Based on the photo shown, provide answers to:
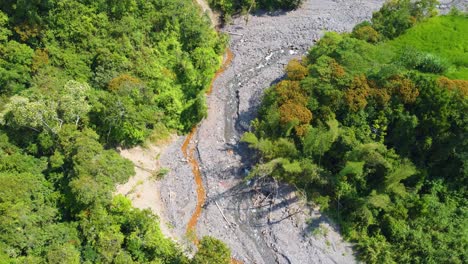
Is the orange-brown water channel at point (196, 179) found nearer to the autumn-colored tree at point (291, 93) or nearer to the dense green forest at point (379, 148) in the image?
the dense green forest at point (379, 148)

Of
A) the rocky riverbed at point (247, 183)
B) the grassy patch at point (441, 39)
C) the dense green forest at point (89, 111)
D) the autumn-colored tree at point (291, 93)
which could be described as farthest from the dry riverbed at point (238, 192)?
the grassy patch at point (441, 39)

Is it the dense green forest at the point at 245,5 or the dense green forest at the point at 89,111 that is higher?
the dense green forest at the point at 245,5

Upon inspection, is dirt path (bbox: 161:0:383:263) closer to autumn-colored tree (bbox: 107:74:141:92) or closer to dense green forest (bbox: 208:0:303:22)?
dense green forest (bbox: 208:0:303:22)

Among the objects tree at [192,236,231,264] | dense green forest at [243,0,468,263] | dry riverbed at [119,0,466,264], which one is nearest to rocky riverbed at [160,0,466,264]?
dry riverbed at [119,0,466,264]

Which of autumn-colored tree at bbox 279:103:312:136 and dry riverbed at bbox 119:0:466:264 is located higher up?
autumn-colored tree at bbox 279:103:312:136

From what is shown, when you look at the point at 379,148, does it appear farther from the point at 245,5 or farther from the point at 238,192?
the point at 245,5

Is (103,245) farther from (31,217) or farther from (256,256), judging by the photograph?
→ (256,256)

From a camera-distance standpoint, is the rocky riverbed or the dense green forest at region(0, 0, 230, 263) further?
the rocky riverbed
